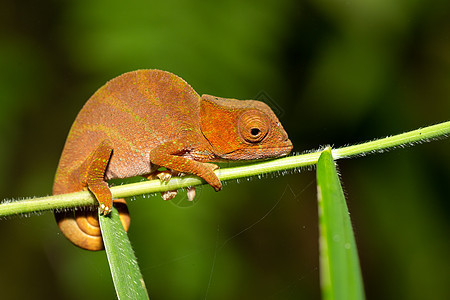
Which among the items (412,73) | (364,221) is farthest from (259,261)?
(412,73)

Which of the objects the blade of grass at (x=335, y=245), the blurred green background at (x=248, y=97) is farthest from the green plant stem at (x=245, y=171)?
the blurred green background at (x=248, y=97)

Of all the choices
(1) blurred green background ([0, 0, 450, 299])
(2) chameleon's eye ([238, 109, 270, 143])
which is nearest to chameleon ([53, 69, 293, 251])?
(2) chameleon's eye ([238, 109, 270, 143])

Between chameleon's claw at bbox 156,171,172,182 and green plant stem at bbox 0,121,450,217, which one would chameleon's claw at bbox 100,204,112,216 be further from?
chameleon's claw at bbox 156,171,172,182

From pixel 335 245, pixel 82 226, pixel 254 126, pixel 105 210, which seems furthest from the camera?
pixel 82 226

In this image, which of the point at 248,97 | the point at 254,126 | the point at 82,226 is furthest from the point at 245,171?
the point at 248,97

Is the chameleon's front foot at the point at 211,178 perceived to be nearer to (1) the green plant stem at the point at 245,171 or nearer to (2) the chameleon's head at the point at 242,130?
(1) the green plant stem at the point at 245,171

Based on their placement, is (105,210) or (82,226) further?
(82,226)

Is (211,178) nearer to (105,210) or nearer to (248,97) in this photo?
(105,210)
